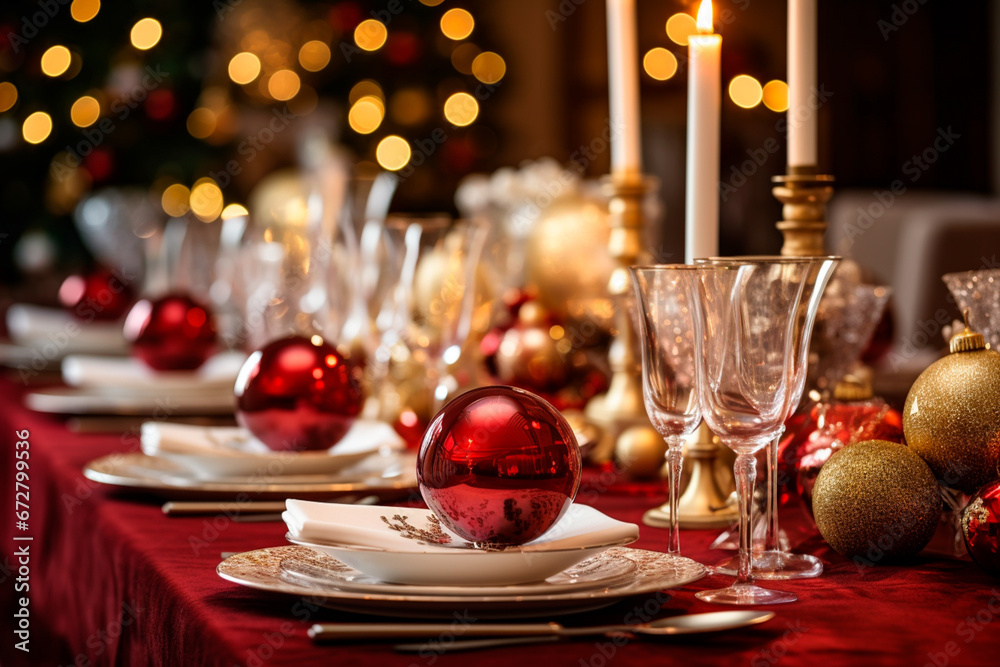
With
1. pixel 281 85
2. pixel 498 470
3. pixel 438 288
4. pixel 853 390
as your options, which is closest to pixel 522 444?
pixel 498 470

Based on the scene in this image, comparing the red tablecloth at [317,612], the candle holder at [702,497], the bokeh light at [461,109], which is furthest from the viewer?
the bokeh light at [461,109]

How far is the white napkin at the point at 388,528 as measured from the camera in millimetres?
789

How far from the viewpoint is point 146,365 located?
6.32ft

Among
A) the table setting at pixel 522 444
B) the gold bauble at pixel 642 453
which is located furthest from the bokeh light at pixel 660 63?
the gold bauble at pixel 642 453

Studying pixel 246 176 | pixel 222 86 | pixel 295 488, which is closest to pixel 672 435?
pixel 295 488

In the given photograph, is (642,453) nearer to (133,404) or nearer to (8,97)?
(133,404)

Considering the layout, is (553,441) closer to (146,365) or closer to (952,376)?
(952,376)

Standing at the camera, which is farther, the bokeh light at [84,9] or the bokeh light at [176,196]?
the bokeh light at [176,196]

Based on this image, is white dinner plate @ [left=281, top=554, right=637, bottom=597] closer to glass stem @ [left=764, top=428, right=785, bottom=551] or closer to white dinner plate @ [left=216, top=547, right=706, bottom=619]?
white dinner plate @ [left=216, top=547, right=706, bottom=619]

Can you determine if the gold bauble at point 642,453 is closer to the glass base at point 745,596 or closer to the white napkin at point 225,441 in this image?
the white napkin at point 225,441

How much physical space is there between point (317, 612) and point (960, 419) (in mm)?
476

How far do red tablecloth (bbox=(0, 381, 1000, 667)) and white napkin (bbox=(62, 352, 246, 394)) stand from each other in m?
0.49

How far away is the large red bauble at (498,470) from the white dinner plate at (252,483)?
28 centimetres

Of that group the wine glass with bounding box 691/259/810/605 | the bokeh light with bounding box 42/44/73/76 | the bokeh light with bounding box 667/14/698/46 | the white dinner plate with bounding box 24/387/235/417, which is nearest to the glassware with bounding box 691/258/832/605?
the wine glass with bounding box 691/259/810/605
